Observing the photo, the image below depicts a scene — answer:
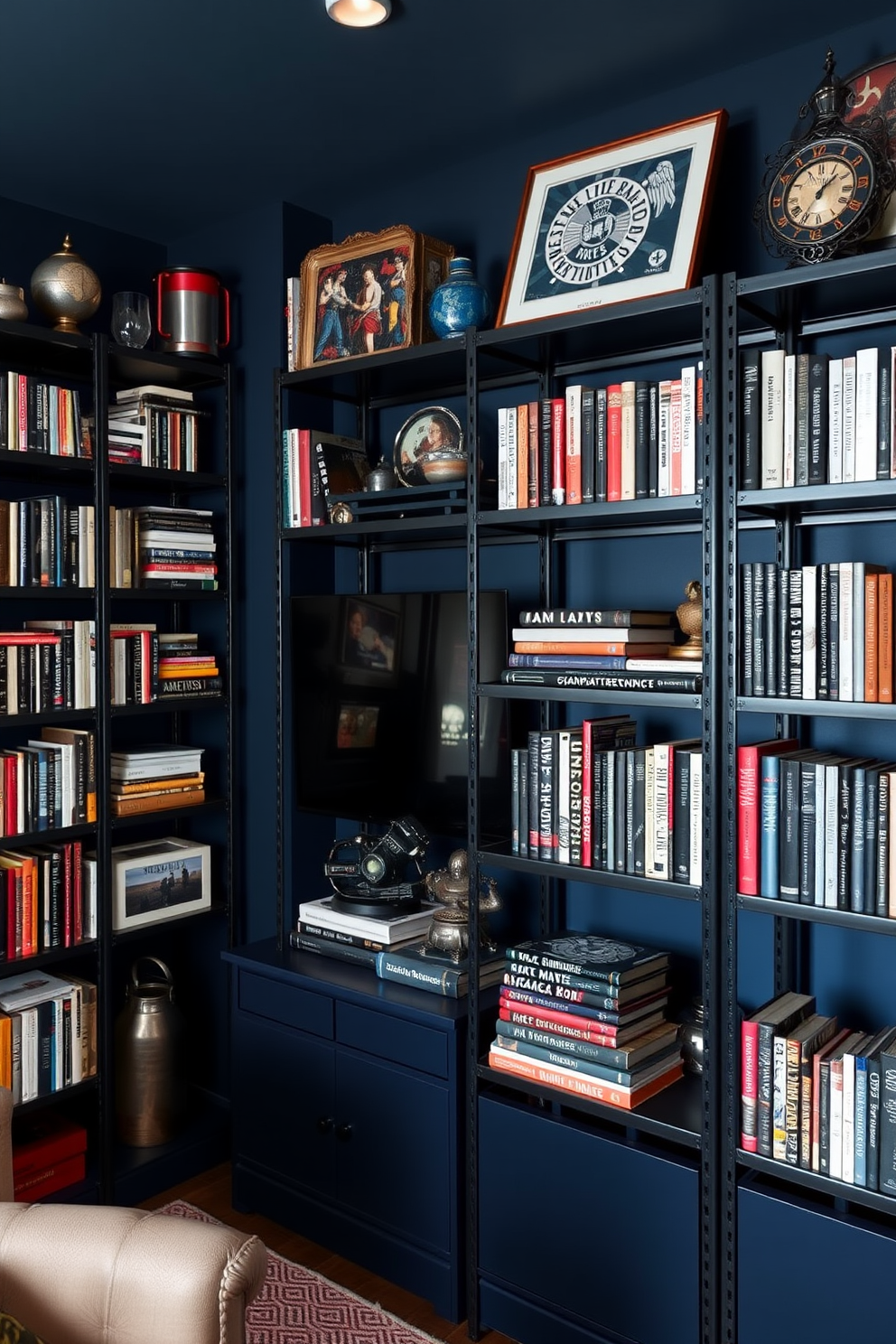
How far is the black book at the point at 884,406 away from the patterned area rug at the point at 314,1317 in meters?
2.05

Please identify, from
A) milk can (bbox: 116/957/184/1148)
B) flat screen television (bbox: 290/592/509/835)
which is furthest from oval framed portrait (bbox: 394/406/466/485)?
milk can (bbox: 116/957/184/1148)

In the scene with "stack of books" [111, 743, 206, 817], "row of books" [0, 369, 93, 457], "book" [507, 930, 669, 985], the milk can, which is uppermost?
"row of books" [0, 369, 93, 457]

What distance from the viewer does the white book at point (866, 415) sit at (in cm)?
191

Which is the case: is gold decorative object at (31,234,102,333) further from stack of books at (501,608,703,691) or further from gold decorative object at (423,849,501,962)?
gold decorative object at (423,849,501,962)

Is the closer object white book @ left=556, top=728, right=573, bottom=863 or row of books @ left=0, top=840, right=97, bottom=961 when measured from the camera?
white book @ left=556, top=728, right=573, bottom=863

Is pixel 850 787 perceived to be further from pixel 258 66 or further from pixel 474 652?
pixel 258 66

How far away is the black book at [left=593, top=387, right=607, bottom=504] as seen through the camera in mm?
2281

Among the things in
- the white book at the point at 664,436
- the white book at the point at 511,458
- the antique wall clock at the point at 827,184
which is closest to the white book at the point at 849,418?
the antique wall clock at the point at 827,184

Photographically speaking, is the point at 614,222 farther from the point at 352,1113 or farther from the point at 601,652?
the point at 352,1113

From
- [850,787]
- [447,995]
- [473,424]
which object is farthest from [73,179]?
[850,787]

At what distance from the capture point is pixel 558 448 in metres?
2.35

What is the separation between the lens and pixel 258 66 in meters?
2.42

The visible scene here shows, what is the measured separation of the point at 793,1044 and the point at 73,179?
2.79 metres

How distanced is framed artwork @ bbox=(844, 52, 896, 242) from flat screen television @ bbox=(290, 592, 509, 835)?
1.09 m
